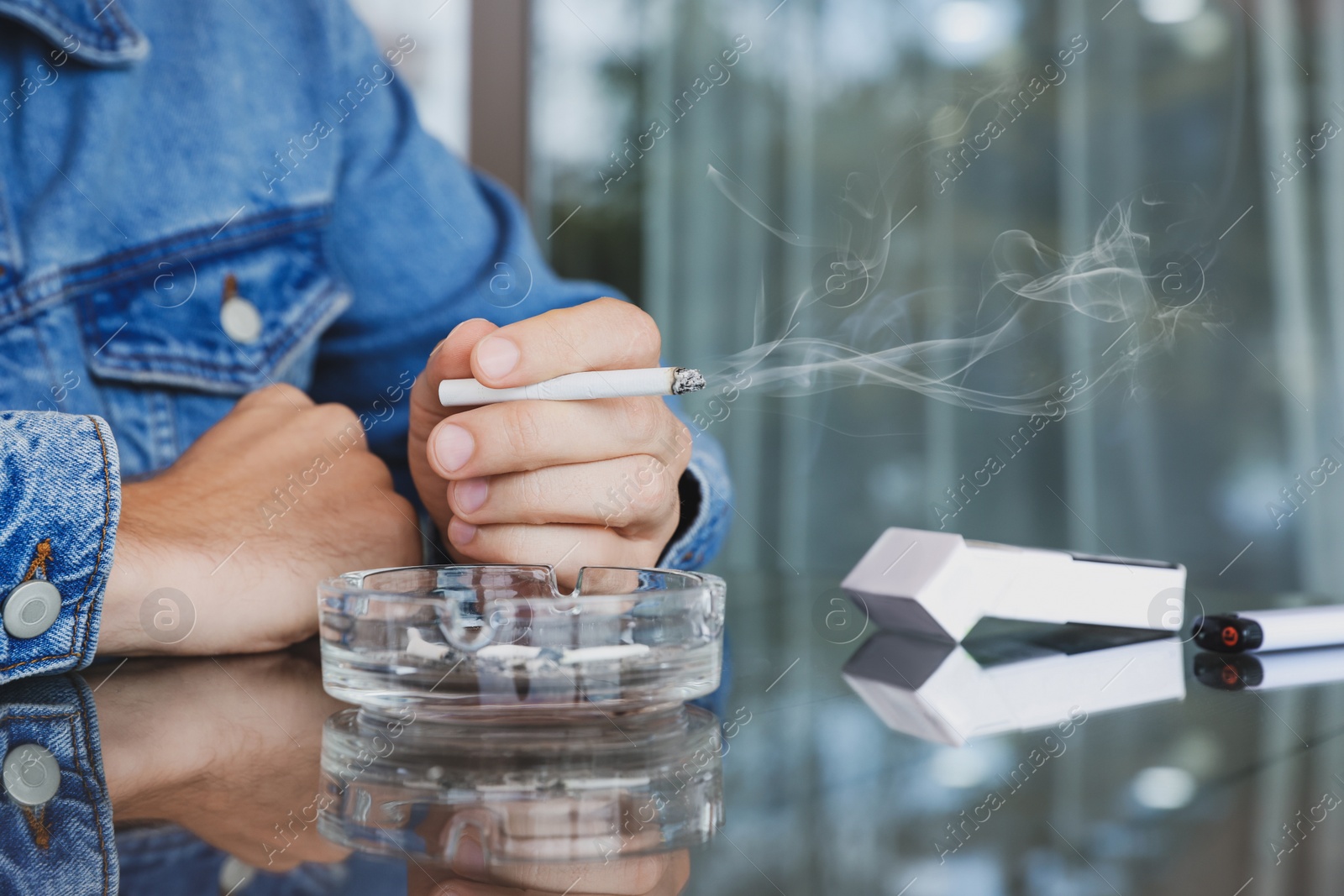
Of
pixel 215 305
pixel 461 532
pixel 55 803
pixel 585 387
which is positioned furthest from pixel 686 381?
pixel 215 305

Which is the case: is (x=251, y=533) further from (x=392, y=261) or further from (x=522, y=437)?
(x=392, y=261)

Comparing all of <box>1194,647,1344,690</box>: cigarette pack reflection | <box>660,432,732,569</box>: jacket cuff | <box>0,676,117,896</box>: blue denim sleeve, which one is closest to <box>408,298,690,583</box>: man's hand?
<box>660,432,732,569</box>: jacket cuff

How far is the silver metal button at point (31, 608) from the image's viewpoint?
0.49 m

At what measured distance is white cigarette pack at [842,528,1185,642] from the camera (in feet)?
2.07

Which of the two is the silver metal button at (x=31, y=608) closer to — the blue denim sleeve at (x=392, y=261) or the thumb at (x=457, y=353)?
the thumb at (x=457, y=353)

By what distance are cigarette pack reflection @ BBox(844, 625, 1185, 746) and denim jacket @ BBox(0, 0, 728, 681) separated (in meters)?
0.24

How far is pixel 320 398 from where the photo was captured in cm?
117

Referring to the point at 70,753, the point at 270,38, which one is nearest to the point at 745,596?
the point at 70,753

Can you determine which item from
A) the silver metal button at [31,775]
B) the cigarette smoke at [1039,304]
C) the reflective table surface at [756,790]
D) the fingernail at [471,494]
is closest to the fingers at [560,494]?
the fingernail at [471,494]

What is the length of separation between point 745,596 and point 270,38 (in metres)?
0.77

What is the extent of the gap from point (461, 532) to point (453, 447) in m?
0.07

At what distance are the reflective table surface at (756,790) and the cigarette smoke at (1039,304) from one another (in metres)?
1.15

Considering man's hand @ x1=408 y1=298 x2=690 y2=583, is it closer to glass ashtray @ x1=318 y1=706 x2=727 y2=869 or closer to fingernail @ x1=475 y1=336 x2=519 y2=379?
fingernail @ x1=475 y1=336 x2=519 y2=379

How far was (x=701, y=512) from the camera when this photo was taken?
79 cm
